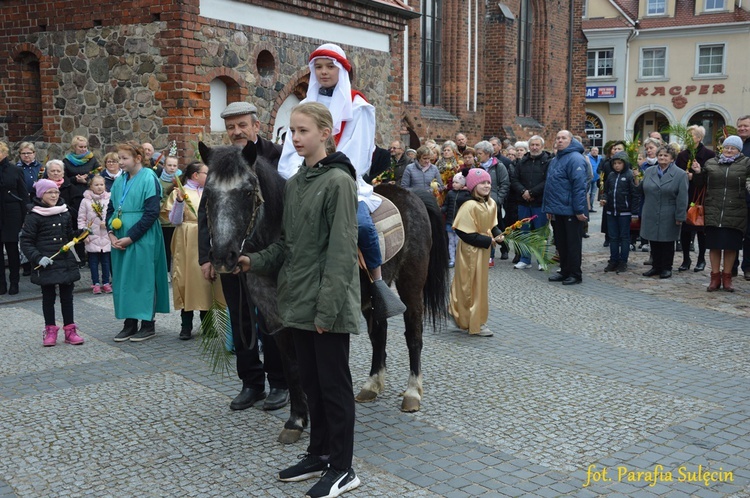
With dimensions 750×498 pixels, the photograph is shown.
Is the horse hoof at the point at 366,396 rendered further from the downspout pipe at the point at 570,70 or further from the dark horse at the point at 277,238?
the downspout pipe at the point at 570,70

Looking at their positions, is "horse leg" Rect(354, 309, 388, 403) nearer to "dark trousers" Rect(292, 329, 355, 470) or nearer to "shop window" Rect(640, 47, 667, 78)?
"dark trousers" Rect(292, 329, 355, 470)

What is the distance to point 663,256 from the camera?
11.9 metres

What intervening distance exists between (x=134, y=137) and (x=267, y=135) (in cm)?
237

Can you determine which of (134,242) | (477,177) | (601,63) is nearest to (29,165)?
(134,242)

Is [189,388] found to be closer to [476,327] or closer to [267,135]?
[476,327]

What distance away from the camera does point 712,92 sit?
134 ft

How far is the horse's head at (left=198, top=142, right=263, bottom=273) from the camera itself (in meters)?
4.00

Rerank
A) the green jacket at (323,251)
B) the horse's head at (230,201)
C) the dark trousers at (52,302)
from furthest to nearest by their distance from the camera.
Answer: the dark trousers at (52,302) < the horse's head at (230,201) < the green jacket at (323,251)

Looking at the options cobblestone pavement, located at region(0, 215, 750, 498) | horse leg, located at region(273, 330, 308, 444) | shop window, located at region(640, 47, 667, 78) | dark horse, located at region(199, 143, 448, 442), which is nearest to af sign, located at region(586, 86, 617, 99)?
shop window, located at region(640, 47, 667, 78)

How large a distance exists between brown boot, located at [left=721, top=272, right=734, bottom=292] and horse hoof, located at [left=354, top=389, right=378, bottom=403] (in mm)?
Answer: 6941

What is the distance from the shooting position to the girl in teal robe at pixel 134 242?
7547 mm

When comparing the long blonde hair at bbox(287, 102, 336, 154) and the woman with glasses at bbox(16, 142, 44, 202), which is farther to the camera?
the woman with glasses at bbox(16, 142, 44, 202)

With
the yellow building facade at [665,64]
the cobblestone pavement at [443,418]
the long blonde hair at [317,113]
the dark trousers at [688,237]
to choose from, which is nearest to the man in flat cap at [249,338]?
the cobblestone pavement at [443,418]

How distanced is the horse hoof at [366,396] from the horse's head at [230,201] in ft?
6.78
